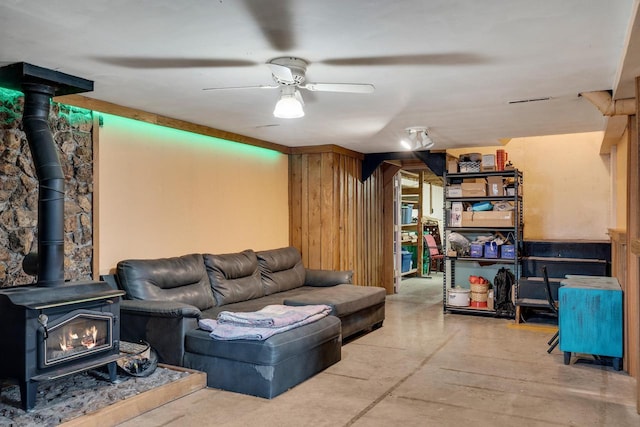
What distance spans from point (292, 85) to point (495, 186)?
3849 millimetres

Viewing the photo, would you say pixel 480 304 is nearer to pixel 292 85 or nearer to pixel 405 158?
pixel 405 158

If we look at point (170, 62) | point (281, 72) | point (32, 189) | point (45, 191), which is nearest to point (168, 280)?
point (32, 189)

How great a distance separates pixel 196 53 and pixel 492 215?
4.49m

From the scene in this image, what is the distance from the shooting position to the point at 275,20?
7.85 feet

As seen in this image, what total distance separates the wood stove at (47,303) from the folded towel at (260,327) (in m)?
0.68

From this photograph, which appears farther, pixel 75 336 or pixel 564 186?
pixel 564 186

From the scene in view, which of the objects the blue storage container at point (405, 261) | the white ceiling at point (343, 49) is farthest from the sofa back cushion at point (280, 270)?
the blue storage container at point (405, 261)

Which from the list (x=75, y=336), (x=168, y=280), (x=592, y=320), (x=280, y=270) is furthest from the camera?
(x=280, y=270)

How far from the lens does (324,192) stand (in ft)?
21.5

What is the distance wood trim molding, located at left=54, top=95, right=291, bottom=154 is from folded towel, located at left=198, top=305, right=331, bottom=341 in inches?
75.1

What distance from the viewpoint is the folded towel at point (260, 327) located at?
11.6ft

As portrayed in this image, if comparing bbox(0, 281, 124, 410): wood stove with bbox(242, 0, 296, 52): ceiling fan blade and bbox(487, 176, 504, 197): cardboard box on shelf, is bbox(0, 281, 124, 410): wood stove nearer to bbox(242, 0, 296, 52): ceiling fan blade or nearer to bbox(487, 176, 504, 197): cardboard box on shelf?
bbox(242, 0, 296, 52): ceiling fan blade

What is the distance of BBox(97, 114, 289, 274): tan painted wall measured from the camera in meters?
4.30

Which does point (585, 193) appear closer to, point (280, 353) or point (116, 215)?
point (280, 353)
